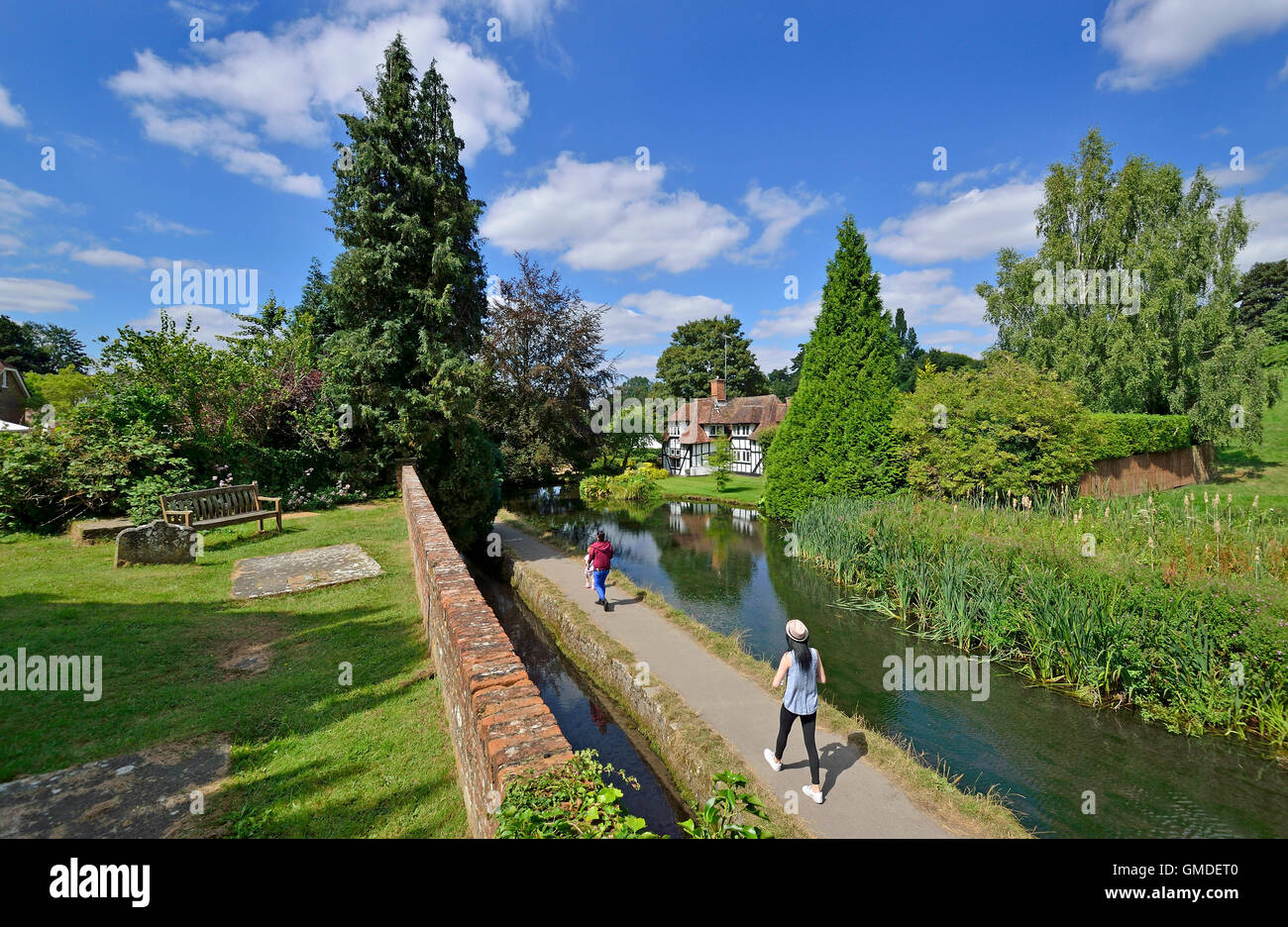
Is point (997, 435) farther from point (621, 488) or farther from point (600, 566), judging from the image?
point (621, 488)

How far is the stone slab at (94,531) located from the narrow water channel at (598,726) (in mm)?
7919

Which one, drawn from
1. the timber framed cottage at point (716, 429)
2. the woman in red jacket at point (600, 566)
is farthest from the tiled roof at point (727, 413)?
the woman in red jacket at point (600, 566)

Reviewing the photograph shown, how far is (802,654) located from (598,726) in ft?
13.2

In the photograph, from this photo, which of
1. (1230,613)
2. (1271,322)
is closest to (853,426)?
(1230,613)

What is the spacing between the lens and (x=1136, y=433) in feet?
62.6

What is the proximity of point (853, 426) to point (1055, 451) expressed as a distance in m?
5.68

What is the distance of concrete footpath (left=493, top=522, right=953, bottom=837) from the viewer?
5.14 meters

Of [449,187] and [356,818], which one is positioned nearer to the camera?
[356,818]

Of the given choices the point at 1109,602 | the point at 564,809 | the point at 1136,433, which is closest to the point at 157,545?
the point at 564,809

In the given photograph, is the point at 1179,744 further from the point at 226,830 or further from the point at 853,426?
the point at 853,426

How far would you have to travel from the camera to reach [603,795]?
242cm

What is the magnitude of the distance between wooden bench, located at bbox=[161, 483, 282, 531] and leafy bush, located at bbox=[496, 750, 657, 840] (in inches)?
420

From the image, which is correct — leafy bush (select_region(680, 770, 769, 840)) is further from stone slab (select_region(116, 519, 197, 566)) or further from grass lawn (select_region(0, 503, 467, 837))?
stone slab (select_region(116, 519, 197, 566))
